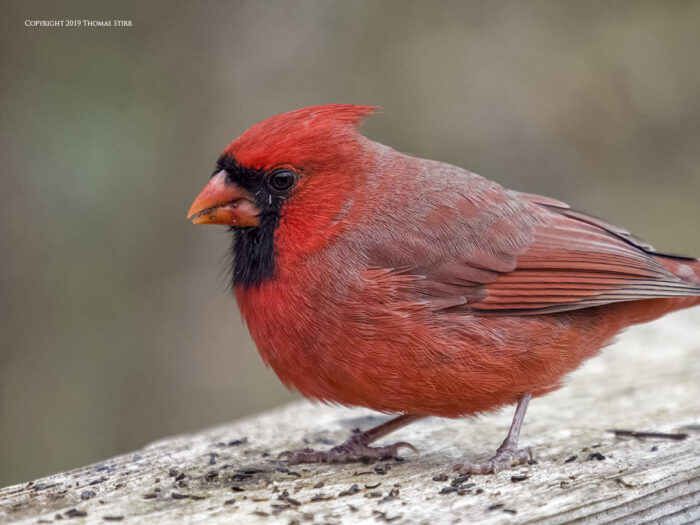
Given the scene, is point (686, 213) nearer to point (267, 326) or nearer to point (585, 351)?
point (585, 351)

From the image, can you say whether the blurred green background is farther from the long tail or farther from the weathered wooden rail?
the long tail

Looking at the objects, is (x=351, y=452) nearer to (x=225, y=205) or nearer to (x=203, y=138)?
(x=225, y=205)

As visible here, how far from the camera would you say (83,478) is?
2812 millimetres

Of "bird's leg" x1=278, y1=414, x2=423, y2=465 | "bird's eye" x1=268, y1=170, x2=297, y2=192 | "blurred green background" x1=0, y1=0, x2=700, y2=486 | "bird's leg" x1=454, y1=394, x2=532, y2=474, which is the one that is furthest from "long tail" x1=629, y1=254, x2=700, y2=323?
"blurred green background" x1=0, y1=0, x2=700, y2=486

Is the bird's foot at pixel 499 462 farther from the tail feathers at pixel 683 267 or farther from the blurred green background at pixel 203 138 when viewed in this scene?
the blurred green background at pixel 203 138

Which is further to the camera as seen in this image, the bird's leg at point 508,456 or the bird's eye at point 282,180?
the bird's eye at point 282,180

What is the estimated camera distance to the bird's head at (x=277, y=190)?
329 centimetres

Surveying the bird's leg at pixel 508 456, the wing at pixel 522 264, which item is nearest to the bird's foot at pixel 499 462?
the bird's leg at pixel 508 456

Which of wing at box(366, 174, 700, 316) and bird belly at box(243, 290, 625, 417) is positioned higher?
wing at box(366, 174, 700, 316)

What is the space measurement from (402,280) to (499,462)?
2.41 ft

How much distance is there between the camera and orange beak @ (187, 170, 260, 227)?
3332 mm

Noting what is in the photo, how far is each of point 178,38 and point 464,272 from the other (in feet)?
11.1

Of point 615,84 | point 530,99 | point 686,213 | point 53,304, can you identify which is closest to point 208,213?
point 53,304

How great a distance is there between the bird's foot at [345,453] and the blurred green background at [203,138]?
7.03ft
